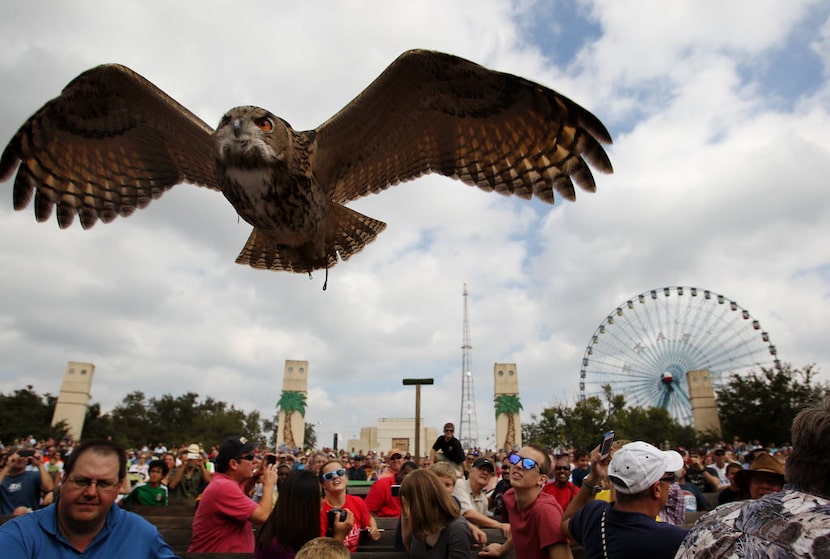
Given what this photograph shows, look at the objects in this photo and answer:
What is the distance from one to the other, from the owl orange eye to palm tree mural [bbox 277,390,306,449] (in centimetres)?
2669

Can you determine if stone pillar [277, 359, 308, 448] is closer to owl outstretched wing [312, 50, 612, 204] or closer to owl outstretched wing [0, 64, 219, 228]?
owl outstretched wing [0, 64, 219, 228]

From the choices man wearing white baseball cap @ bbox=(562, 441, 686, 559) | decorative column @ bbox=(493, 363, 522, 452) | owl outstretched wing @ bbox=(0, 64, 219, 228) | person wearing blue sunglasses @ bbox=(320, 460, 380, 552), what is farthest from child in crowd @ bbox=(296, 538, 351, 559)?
decorative column @ bbox=(493, 363, 522, 452)

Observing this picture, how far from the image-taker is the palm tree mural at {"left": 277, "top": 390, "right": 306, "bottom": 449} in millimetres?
29312

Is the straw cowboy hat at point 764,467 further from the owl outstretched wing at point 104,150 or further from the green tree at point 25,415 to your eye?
the green tree at point 25,415

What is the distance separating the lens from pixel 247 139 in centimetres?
454

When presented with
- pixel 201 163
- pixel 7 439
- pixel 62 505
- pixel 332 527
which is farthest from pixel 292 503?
pixel 7 439

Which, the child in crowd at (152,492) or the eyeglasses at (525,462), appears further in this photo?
the child in crowd at (152,492)

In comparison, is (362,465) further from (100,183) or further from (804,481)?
(804,481)

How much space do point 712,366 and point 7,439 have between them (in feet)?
168

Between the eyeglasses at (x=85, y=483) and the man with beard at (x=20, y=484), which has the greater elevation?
the eyeglasses at (x=85, y=483)

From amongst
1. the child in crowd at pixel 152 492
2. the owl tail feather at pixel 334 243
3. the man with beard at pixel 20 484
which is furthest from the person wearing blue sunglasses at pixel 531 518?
the man with beard at pixel 20 484

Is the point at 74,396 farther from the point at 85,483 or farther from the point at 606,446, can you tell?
the point at 606,446

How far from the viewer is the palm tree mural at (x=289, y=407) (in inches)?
1154

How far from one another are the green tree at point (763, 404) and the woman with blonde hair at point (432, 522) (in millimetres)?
35882
